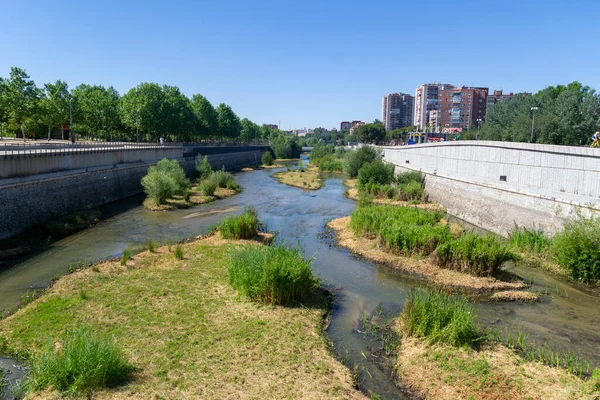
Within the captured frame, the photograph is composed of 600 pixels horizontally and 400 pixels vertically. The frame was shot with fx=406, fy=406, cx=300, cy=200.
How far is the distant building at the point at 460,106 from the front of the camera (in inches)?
6033

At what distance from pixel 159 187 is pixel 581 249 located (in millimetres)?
30764

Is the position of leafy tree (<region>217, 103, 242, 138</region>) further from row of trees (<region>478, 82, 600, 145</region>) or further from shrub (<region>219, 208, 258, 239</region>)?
shrub (<region>219, 208, 258, 239</region>)

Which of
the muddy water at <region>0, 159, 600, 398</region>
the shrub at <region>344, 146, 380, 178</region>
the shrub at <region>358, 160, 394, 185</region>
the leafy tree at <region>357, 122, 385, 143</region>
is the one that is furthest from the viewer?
the leafy tree at <region>357, 122, 385, 143</region>

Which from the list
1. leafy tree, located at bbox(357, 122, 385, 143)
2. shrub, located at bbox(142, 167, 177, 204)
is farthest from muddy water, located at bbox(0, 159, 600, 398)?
leafy tree, located at bbox(357, 122, 385, 143)

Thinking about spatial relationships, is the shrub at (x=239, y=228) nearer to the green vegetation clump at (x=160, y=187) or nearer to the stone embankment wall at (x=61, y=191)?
the stone embankment wall at (x=61, y=191)

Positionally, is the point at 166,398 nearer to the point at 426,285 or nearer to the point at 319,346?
the point at 319,346

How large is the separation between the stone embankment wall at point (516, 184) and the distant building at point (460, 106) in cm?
12458

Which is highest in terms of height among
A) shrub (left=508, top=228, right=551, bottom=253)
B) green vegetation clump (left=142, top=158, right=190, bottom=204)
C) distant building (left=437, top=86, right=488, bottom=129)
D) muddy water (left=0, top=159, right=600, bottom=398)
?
distant building (left=437, top=86, right=488, bottom=129)

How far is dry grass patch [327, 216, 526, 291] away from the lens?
54.6 feet

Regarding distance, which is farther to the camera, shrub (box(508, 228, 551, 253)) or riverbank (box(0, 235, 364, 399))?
shrub (box(508, 228, 551, 253))

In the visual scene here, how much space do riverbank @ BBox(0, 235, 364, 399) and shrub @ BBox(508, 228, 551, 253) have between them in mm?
11938

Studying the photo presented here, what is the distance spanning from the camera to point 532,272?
1850 cm

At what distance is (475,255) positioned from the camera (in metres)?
17.5

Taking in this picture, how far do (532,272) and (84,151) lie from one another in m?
35.0
